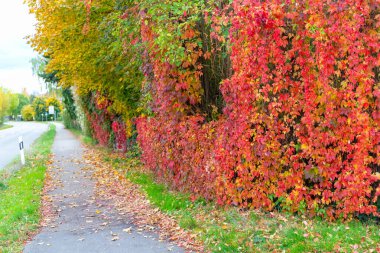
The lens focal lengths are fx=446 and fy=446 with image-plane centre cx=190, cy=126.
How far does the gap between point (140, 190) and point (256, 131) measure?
4973 mm

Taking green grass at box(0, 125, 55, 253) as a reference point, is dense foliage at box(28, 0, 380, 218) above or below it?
above

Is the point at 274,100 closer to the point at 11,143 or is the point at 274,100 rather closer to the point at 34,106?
the point at 11,143

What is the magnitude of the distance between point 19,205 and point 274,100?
5.94m

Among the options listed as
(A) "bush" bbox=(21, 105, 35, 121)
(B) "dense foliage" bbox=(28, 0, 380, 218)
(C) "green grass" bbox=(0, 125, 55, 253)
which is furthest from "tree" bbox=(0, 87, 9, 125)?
(B) "dense foliage" bbox=(28, 0, 380, 218)

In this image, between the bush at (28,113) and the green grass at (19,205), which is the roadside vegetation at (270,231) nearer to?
the green grass at (19,205)

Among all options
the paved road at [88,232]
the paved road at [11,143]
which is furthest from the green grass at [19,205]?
the paved road at [11,143]

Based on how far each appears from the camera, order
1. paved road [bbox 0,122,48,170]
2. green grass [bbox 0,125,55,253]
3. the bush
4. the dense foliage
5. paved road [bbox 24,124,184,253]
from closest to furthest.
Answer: the dense foliage → paved road [bbox 24,124,184,253] → green grass [bbox 0,125,55,253] → paved road [bbox 0,122,48,170] → the bush

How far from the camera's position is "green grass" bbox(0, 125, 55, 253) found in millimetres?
7145

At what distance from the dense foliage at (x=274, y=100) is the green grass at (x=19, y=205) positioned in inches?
123

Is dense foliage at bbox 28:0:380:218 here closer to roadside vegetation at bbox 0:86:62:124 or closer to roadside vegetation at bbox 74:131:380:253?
roadside vegetation at bbox 74:131:380:253

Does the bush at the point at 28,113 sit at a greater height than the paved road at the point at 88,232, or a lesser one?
greater

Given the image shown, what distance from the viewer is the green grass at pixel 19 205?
23.4 ft

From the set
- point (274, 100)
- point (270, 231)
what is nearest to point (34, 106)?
point (274, 100)

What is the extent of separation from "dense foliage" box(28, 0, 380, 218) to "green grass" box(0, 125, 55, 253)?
3.13m
